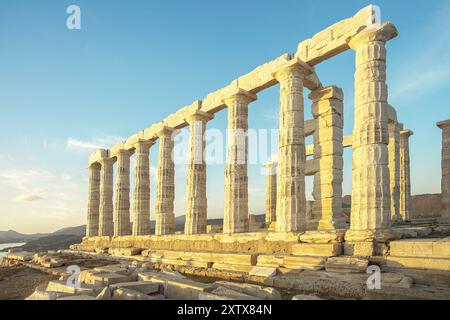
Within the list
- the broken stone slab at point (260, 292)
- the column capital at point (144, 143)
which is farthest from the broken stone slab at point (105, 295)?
the column capital at point (144, 143)

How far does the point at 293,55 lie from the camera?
1627 centimetres

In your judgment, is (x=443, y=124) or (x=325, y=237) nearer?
(x=325, y=237)

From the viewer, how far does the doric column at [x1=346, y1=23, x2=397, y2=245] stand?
1211cm

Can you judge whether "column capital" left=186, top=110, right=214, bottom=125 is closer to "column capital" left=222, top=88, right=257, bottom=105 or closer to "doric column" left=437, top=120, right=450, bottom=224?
"column capital" left=222, top=88, right=257, bottom=105

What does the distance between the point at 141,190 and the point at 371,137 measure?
18.4 meters

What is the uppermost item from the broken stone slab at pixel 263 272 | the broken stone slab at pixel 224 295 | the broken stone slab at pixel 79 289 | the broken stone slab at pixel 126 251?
the broken stone slab at pixel 224 295

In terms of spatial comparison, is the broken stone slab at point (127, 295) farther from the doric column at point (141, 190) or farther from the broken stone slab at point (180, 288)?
the doric column at point (141, 190)

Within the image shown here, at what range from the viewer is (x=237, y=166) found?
18.3 metres

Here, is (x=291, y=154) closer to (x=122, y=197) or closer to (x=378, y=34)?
(x=378, y=34)

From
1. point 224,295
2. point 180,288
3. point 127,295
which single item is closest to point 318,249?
point 180,288

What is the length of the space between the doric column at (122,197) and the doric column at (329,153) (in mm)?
16958

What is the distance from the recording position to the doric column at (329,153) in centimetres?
1723

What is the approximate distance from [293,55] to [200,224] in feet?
36.2
